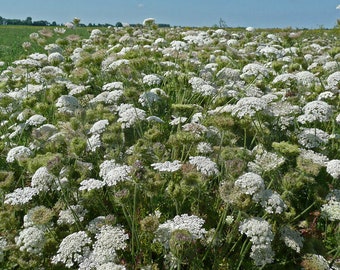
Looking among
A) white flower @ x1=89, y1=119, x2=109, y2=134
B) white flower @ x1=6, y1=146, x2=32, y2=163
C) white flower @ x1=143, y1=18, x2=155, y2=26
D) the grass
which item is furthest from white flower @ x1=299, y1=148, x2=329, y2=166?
white flower @ x1=143, y1=18, x2=155, y2=26

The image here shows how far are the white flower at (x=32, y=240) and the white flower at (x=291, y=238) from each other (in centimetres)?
187

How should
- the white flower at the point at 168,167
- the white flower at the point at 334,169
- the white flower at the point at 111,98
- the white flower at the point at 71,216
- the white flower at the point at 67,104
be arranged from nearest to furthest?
the white flower at the point at 168,167, the white flower at the point at 71,216, the white flower at the point at 334,169, the white flower at the point at 67,104, the white flower at the point at 111,98

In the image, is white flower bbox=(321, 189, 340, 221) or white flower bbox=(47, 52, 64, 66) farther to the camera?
white flower bbox=(47, 52, 64, 66)

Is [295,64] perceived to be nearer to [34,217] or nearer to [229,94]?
[229,94]

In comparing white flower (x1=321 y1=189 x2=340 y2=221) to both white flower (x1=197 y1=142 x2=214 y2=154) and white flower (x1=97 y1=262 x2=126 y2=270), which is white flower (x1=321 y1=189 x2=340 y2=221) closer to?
white flower (x1=197 y1=142 x2=214 y2=154)

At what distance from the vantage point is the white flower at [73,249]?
2.83 m

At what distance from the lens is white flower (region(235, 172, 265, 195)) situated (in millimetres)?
2781

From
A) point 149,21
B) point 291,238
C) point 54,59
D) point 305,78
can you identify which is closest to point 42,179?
point 291,238

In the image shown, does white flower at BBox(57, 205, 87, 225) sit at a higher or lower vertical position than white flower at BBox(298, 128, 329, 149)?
lower

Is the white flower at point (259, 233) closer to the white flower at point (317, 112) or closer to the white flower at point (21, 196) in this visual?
the white flower at point (21, 196)

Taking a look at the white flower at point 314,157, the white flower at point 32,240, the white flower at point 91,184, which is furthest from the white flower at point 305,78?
the white flower at point 32,240

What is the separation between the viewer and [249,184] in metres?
2.80

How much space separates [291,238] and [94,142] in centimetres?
216

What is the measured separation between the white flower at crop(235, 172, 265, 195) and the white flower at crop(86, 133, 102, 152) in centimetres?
173
